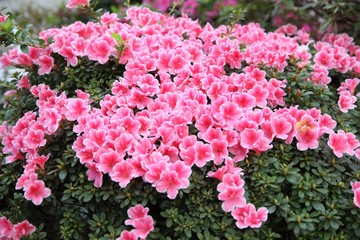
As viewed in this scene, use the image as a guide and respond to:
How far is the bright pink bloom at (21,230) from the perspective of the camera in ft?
6.38

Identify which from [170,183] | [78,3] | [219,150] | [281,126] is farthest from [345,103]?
[78,3]

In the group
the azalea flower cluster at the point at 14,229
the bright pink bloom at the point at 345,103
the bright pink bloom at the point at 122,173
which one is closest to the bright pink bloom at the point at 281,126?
the bright pink bloom at the point at 345,103

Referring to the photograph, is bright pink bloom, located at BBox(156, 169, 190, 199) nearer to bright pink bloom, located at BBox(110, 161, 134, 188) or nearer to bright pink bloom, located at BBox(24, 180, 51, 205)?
bright pink bloom, located at BBox(110, 161, 134, 188)

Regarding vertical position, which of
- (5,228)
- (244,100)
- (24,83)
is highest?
(244,100)

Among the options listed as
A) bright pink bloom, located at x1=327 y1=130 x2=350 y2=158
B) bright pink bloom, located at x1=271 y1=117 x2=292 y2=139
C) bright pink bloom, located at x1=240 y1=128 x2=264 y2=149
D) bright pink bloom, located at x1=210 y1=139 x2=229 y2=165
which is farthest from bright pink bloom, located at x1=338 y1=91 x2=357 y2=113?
bright pink bloom, located at x1=210 y1=139 x2=229 y2=165

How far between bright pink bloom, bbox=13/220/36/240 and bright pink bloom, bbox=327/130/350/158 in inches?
47.4

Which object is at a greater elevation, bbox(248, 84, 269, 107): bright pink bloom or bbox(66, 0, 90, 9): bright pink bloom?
bbox(66, 0, 90, 9): bright pink bloom

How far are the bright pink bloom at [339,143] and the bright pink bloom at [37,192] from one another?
1090 mm

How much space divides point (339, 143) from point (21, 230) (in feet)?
4.18

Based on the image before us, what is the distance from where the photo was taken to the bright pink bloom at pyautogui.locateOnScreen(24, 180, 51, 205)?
1.88m

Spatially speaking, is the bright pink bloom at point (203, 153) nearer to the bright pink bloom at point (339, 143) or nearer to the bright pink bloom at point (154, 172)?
the bright pink bloom at point (154, 172)

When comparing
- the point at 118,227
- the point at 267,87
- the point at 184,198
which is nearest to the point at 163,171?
the point at 184,198

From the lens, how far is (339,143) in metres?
1.93

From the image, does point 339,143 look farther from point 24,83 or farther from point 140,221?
point 24,83
